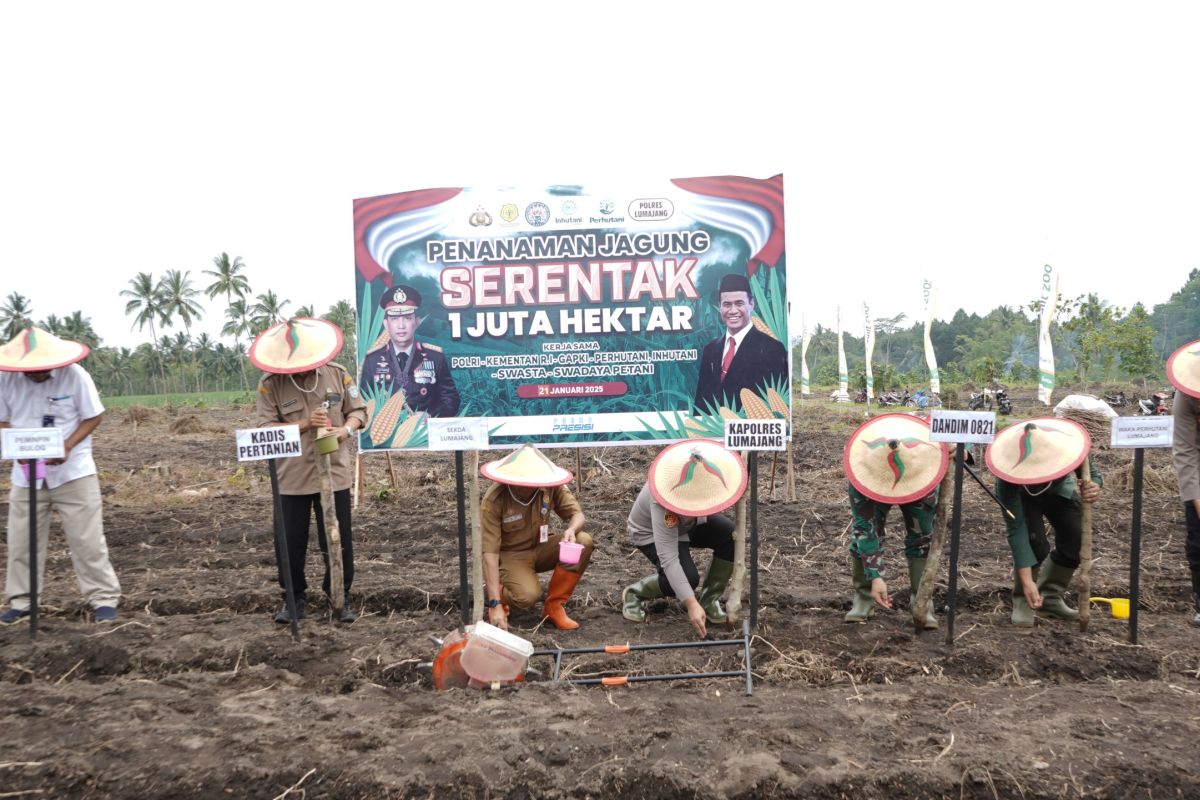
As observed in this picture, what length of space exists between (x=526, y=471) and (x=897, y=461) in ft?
6.72

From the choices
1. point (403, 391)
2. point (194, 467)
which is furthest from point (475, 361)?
point (194, 467)

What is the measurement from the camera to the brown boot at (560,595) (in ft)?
15.5

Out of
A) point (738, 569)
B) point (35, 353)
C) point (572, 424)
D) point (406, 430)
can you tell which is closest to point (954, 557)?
point (738, 569)

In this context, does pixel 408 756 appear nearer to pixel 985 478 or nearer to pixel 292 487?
pixel 292 487

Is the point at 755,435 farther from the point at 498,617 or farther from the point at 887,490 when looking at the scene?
the point at 498,617

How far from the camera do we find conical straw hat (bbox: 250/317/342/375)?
471cm

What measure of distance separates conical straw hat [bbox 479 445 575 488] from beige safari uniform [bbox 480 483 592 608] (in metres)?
0.15

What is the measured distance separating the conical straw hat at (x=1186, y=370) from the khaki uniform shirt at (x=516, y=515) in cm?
338

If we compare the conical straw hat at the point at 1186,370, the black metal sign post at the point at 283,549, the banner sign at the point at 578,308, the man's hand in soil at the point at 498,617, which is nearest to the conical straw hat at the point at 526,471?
the man's hand in soil at the point at 498,617

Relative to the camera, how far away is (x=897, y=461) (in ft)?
14.4

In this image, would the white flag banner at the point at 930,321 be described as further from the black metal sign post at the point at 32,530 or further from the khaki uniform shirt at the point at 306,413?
the black metal sign post at the point at 32,530

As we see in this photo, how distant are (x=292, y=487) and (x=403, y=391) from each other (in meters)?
2.08

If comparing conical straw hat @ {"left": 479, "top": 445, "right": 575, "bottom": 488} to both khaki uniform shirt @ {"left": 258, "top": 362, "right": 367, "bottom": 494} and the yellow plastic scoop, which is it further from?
the yellow plastic scoop

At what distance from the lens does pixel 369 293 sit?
6.79 meters
